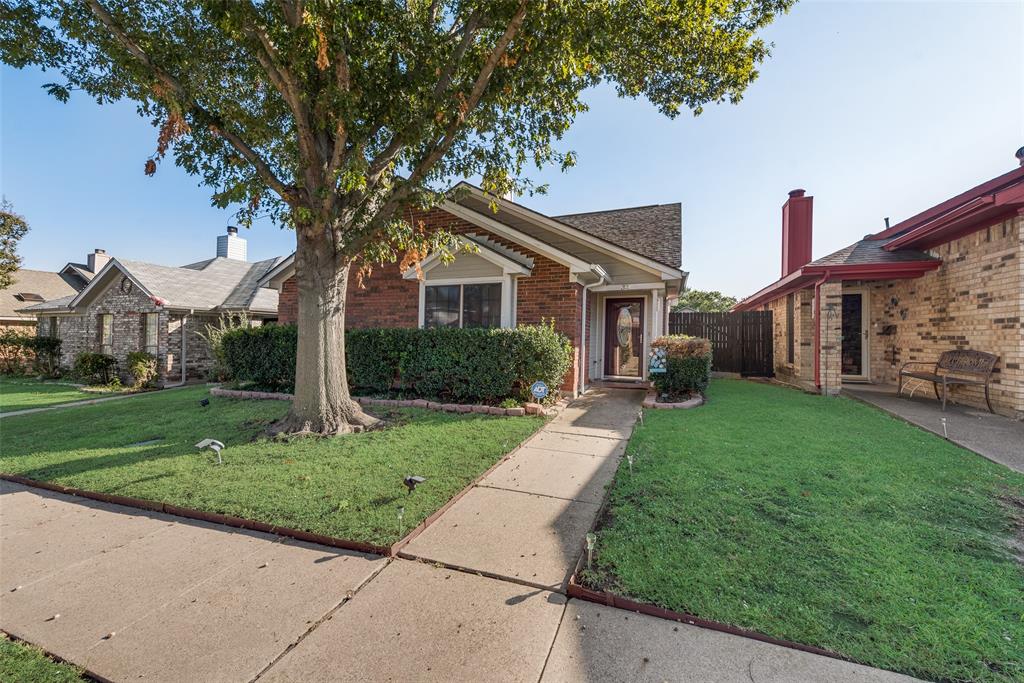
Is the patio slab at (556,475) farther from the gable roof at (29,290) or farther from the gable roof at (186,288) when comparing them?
the gable roof at (29,290)

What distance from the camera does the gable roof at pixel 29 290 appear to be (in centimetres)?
2039

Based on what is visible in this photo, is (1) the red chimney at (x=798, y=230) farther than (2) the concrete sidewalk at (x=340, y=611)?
Yes

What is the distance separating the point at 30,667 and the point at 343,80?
6.61 m

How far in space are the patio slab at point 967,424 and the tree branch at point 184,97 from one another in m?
9.79

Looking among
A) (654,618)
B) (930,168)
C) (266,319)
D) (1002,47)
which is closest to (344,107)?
(654,618)

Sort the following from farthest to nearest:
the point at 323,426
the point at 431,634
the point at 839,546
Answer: the point at 323,426, the point at 839,546, the point at 431,634

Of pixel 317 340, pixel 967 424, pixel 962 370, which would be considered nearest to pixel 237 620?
pixel 317 340

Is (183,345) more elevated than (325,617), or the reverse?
(183,345)

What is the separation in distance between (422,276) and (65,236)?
16980 mm

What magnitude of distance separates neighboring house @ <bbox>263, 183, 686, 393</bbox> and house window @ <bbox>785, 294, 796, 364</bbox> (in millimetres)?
3574

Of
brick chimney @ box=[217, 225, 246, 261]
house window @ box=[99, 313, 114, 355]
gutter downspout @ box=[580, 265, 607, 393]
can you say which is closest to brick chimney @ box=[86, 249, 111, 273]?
brick chimney @ box=[217, 225, 246, 261]

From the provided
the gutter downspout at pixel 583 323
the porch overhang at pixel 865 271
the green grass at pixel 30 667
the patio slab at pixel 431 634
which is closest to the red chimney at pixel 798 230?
the porch overhang at pixel 865 271

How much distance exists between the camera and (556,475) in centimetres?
450

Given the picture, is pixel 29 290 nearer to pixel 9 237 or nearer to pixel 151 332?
pixel 9 237
